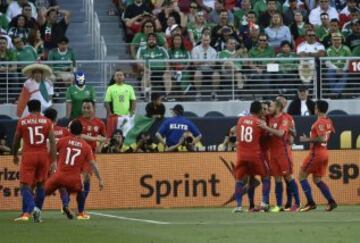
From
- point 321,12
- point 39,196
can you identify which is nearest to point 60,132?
point 39,196

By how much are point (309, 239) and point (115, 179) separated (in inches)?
425

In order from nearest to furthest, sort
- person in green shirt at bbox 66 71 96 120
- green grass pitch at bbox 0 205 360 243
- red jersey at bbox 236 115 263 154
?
green grass pitch at bbox 0 205 360 243
red jersey at bbox 236 115 263 154
person in green shirt at bbox 66 71 96 120

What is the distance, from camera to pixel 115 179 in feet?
89.4

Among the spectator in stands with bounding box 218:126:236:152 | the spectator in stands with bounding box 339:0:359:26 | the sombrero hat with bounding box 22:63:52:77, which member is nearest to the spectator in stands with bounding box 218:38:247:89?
the spectator in stands with bounding box 218:126:236:152

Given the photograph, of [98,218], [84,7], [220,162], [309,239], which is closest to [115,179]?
[220,162]

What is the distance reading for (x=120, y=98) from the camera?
29.2 metres

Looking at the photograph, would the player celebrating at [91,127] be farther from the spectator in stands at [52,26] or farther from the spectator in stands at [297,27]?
the spectator in stands at [297,27]

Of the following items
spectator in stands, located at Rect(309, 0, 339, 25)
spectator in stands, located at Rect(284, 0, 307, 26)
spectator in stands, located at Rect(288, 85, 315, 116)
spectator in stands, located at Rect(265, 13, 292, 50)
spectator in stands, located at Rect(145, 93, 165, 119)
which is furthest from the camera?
spectator in stands, located at Rect(309, 0, 339, 25)

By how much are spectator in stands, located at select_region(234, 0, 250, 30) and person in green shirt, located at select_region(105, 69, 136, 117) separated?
4.74 meters

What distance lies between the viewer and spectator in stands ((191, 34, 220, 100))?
101ft

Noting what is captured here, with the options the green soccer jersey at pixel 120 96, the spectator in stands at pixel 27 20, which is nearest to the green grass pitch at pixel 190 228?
the green soccer jersey at pixel 120 96

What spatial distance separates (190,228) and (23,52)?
12.1 meters

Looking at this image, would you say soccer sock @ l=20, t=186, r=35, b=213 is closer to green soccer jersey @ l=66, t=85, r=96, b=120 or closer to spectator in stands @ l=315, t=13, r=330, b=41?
green soccer jersey @ l=66, t=85, r=96, b=120

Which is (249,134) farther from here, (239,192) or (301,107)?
(301,107)
